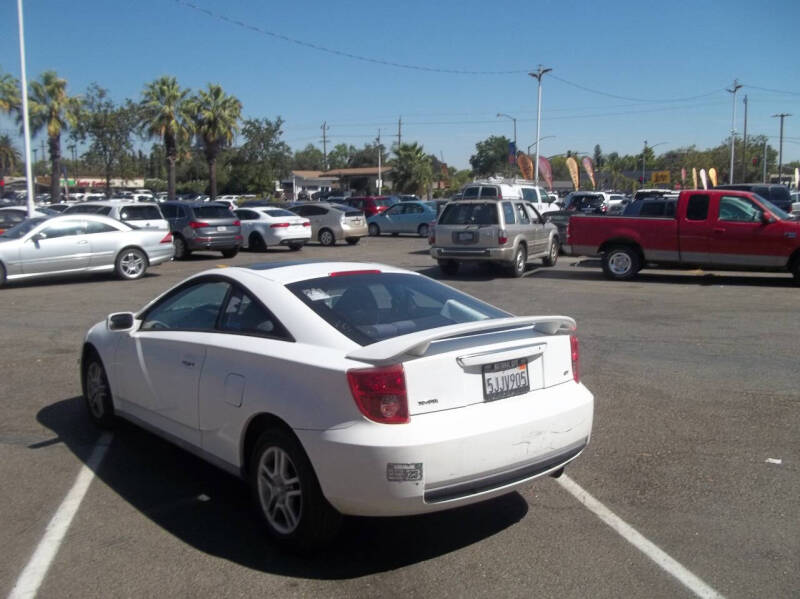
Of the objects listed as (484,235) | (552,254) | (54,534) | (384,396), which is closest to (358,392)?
(384,396)

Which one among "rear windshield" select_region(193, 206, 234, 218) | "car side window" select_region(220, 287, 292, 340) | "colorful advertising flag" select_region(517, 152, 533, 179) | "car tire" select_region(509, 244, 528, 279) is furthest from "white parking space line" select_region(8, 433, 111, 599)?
"colorful advertising flag" select_region(517, 152, 533, 179)

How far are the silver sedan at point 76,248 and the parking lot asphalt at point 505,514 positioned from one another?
26.3 feet

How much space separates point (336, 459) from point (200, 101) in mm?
47901

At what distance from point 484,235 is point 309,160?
138310 mm

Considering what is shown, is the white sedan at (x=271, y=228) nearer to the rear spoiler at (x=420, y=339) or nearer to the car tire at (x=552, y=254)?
the car tire at (x=552, y=254)

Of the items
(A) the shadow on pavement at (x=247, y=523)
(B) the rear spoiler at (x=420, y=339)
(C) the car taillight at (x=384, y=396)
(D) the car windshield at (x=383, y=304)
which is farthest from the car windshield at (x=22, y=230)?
(C) the car taillight at (x=384, y=396)

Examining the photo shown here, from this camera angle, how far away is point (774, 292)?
14.5 m

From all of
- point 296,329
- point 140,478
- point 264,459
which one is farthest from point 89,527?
point 296,329

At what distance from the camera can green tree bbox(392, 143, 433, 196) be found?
2943 inches

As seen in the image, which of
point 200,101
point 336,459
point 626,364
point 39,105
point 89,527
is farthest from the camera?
point 200,101

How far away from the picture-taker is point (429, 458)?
375cm

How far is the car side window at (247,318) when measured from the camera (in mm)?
4477

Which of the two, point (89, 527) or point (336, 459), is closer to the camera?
point (336, 459)

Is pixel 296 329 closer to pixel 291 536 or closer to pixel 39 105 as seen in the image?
pixel 291 536
